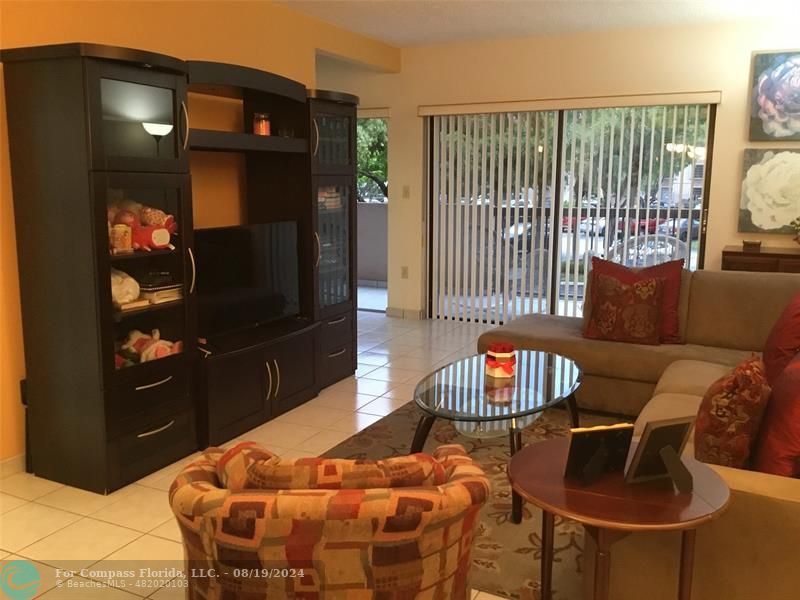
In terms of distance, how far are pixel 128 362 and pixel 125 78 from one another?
1.28 m

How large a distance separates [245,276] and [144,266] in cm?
75

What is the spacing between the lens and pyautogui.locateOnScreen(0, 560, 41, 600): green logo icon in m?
2.37

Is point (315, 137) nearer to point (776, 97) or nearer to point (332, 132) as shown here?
point (332, 132)

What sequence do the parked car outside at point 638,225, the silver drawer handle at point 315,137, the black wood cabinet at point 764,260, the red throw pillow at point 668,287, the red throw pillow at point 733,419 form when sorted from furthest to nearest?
the parked car outside at point 638,225 → the black wood cabinet at point 764,260 → the silver drawer handle at point 315,137 → the red throw pillow at point 668,287 → the red throw pillow at point 733,419

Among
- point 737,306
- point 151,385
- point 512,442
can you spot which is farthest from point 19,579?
point 737,306

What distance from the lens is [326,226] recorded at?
461 cm

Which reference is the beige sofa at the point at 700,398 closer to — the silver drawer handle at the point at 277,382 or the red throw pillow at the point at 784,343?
the red throw pillow at the point at 784,343

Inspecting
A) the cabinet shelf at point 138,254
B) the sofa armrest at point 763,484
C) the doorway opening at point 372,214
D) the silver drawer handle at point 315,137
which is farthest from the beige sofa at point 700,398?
the doorway opening at point 372,214

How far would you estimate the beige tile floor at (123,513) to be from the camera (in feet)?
8.28

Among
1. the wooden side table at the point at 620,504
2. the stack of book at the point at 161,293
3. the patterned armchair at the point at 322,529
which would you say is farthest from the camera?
the stack of book at the point at 161,293

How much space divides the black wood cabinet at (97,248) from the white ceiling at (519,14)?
217 cm

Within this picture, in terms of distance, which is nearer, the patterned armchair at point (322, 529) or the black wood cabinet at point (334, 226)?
the patterned armchair at point (322, 529)

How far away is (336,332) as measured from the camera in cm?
476

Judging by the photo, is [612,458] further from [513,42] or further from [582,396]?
[513,42]
